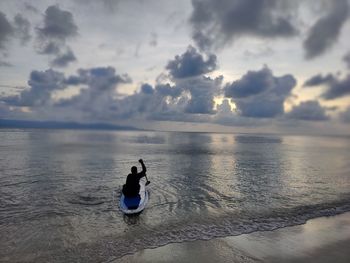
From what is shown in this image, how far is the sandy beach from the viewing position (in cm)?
1181

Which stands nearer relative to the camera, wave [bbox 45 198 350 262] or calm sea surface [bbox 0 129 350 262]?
wave [bbox 45 198 350 262]

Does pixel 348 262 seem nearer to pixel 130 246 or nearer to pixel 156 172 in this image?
pixel 130 246

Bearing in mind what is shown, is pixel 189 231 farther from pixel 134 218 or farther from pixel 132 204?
pixel 132 204

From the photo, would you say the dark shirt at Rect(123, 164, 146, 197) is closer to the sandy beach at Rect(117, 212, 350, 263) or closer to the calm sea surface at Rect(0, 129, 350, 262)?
the calm sea surface at Rect(0, 129, 350, 262)

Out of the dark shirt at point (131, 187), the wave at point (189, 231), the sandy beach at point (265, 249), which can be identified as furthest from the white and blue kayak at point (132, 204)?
the sandy beach at point (265, 249)

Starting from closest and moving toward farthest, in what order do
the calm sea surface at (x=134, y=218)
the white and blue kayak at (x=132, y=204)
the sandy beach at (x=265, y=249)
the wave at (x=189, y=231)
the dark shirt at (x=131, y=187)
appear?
the sandy beach at (x=265, y=249) → the wave at (x=189, y=231) → the calm sea surface at (x=134, y=218) → the white and blue kayak at (x=132, y=204) → the dark shirt at (x=131, y=187)

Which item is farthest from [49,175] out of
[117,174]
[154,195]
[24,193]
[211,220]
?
[211,220]

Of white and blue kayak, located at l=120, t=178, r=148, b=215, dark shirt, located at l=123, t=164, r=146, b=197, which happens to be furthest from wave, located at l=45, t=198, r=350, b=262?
dark shirt, located at l=123, t=164, r=146, b=197

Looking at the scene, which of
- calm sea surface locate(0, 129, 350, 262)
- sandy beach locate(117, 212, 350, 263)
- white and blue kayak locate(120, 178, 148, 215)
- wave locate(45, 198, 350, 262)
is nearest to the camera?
sandy beach locate(117, 212, 350, 263)

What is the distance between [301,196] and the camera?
24625 mm

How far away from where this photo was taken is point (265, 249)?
1280 cm

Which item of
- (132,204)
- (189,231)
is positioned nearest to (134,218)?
(132,204)

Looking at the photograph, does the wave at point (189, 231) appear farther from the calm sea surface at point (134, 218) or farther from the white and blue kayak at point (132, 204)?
the white and blue kayak at point (132, 204)

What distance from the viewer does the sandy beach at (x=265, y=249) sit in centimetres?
1181
